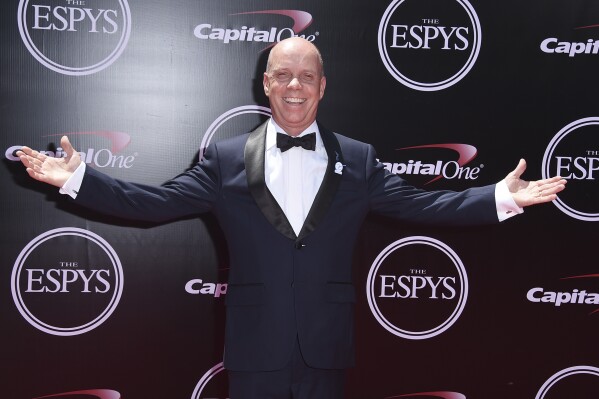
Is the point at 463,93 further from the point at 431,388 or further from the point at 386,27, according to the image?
the point at 431,388

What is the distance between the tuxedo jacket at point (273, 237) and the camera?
2559mm

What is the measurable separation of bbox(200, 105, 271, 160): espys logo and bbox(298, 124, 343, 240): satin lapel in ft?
3.29

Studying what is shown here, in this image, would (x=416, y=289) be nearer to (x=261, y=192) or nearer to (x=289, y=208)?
(x=289, y=208)

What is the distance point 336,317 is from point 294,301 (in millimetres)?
187

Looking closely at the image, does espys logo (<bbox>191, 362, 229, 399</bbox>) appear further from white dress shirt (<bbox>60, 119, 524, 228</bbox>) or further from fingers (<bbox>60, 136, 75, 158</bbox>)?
fingers (<bbox>60, 136, 75, 158</bbox>)

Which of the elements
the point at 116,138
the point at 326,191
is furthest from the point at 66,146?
the point at 116,138

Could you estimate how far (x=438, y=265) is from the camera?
12.4 ft

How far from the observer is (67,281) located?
12.0 feet

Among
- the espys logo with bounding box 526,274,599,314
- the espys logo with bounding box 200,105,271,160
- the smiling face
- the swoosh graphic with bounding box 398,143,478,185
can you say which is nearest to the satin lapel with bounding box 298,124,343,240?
the smiling face

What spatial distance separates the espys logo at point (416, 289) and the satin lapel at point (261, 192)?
132cm

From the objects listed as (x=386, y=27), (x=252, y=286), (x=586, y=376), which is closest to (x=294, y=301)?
(x=252, y=286)

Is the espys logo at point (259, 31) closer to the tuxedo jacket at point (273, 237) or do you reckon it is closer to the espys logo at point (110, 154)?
the espys logo at point (110, 154)

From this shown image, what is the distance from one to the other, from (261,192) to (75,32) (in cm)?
174

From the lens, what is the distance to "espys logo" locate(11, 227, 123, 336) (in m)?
3.63
